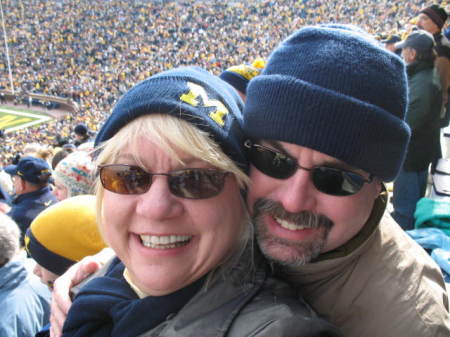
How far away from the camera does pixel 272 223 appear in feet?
4.60

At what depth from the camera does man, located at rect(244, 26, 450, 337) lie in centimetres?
127

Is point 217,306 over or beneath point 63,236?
over

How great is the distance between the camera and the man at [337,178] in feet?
4.17

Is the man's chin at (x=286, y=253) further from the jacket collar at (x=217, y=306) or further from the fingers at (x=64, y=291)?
the fingers at (x=64, y=291)

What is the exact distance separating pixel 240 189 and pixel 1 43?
134ft

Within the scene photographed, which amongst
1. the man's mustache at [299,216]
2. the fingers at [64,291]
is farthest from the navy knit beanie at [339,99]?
the fingers at [64,291]

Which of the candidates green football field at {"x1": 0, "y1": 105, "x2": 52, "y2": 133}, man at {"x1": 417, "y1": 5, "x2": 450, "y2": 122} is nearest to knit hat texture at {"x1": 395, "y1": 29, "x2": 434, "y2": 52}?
man at {"x1": 417, "y1": 5, "x2": 450, "y2": 122}

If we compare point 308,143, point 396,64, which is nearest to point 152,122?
point 308,143

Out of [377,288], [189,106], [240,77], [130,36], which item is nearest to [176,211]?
[189,106]

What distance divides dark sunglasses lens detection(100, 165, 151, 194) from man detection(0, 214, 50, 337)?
1521 mm

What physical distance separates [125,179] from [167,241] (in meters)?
0.24

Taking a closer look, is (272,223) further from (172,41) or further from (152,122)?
(172,41)

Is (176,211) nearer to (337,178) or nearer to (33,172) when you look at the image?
(337,178)

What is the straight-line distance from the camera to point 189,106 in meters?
1.24
